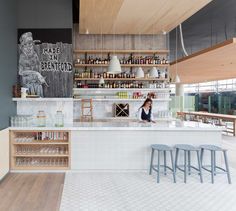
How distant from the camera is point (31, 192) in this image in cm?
405

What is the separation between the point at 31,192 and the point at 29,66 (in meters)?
2.70

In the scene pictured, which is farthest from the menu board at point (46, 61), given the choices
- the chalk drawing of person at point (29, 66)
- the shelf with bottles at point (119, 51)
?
the shelf with bottles at point (119, 51)

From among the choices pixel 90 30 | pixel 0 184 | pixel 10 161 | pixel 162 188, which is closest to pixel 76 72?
pixel 90 30

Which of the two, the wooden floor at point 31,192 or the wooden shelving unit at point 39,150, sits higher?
the wooden shelving unit at point 39,150

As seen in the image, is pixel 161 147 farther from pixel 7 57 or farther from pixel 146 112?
pixel 7 57

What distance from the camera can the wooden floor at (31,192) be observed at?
356cm

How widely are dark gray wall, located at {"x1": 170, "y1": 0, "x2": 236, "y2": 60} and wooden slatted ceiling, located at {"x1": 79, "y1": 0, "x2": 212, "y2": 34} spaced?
79 centimetres

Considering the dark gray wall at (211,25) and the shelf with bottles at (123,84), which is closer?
the dark gray wall at (211,25)

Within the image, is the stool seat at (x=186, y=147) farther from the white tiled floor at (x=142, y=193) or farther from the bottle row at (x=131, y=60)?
the bottle row at (x=131, y=60)

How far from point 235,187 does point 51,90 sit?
401 centimetres

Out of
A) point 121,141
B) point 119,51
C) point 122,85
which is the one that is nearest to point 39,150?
point 121,141

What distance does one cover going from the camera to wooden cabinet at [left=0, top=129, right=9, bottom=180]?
4.56m

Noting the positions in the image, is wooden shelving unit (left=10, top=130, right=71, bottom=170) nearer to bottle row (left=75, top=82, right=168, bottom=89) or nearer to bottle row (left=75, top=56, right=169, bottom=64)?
bottle row (left=75, top=82, right=168, bottom=89)

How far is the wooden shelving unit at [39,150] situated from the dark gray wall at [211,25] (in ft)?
14.1
